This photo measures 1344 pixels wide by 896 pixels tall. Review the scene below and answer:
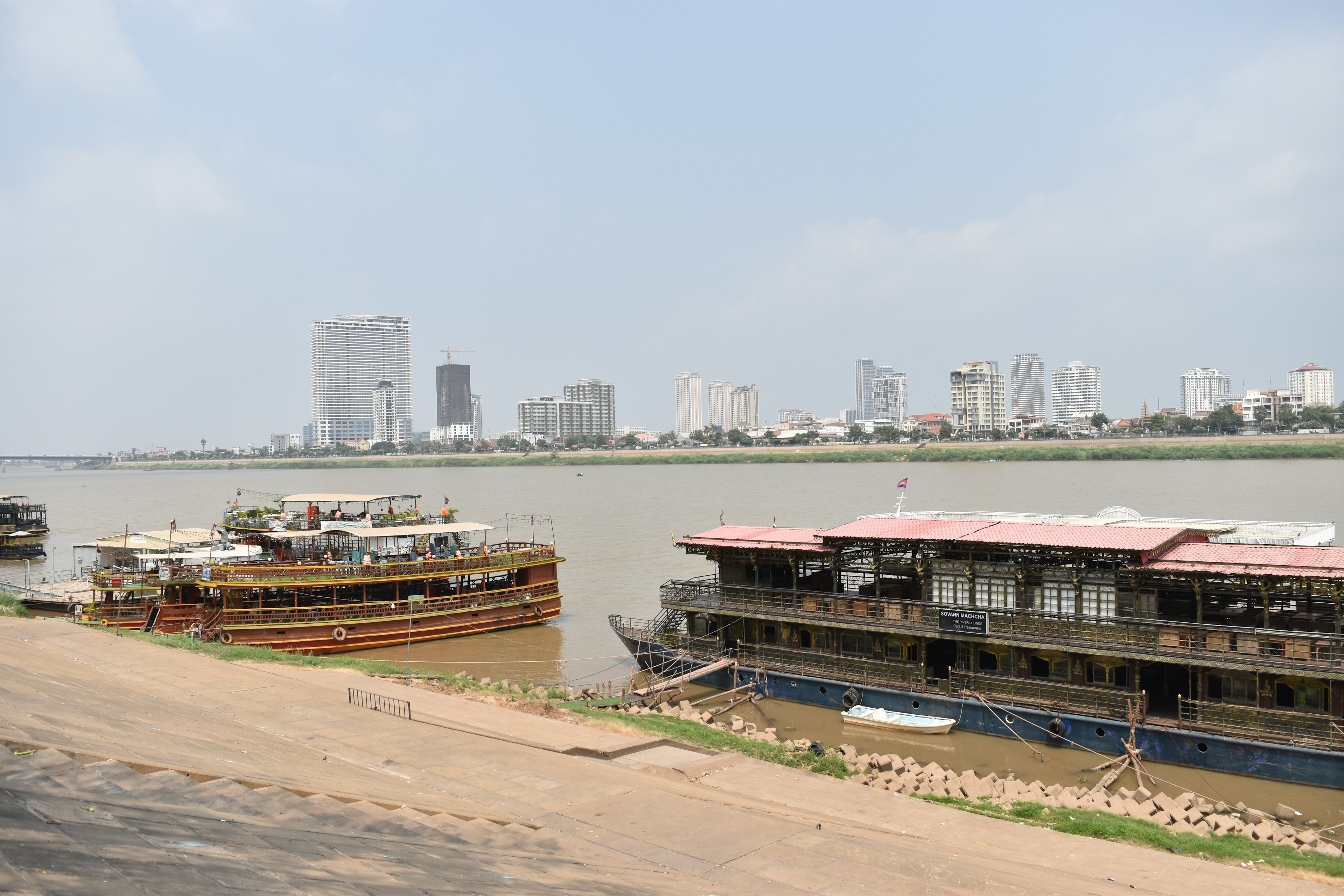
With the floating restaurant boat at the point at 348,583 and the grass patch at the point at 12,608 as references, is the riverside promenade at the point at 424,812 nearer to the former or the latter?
the floating restaurant boat at the point at 348,583

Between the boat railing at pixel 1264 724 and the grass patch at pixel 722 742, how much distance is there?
Answer: 8357mm

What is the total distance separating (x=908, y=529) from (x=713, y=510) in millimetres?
56100

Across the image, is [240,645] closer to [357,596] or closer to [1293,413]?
[357,596]

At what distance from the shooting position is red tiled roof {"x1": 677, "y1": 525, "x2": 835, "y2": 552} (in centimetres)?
2845

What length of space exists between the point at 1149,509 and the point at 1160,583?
163ft

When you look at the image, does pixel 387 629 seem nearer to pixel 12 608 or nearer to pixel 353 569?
pixel 353 569

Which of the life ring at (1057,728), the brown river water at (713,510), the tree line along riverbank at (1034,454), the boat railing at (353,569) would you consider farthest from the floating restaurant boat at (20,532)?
the tree line along riverbank at (1034,454)

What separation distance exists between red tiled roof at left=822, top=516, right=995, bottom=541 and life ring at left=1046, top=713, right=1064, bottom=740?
5.06 metres

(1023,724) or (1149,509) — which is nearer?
(1023,724)

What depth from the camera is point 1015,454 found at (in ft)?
508

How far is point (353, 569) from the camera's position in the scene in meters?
35.8

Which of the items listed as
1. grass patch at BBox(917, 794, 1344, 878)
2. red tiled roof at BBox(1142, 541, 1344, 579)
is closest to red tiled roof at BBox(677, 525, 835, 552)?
red tiled roof at BBox(1142, 541, 1344, 579)

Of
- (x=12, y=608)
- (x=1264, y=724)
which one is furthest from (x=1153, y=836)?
(x=12, y=608)

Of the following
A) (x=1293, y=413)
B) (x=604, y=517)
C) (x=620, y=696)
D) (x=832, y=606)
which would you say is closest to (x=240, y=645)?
(x=620, y=696)
